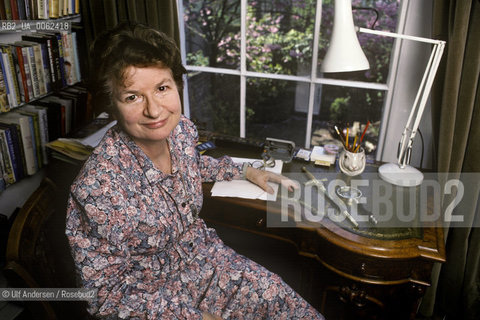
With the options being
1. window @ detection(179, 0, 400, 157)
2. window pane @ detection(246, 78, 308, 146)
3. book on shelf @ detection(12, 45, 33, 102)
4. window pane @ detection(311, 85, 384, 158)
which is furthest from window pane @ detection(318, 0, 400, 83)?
book on shelf @ detection(12, 45, 33, 102)

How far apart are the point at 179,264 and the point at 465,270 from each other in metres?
1.38

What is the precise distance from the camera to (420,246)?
122cm

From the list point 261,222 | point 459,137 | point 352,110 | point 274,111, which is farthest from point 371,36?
point 261,222

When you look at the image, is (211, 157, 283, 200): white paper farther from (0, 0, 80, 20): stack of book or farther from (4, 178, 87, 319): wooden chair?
(0, 0, 80, 20): stack of book

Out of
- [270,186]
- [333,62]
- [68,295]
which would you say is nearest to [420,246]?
[270,186]

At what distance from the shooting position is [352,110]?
2166 mm

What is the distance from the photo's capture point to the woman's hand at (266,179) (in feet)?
4.86

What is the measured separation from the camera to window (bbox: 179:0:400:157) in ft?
6.42

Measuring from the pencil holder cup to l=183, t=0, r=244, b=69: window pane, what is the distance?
3.14ft

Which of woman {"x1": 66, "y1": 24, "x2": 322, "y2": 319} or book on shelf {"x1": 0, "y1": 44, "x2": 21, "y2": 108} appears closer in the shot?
woman {"x1": 66, "y1": 24, "x2": 322, "y2": 319}

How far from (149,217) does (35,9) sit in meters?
1.18

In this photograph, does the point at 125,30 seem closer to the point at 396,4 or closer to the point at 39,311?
the point at 39,311

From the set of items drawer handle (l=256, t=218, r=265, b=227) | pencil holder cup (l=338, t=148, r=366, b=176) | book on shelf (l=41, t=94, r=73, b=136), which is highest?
book on shelf (l=41, t=94, r=73, b=136)

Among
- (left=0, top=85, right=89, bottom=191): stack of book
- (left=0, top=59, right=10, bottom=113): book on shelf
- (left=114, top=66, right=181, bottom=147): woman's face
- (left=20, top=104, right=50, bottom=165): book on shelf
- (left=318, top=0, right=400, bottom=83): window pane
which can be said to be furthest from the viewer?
(left=318, top=0, right=400, bottom=83): window pane
